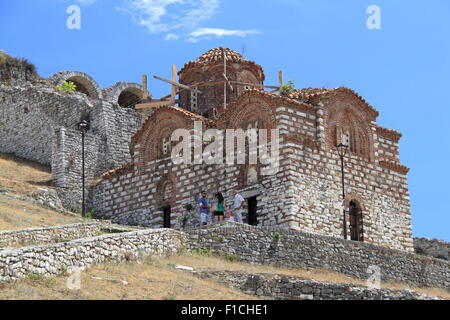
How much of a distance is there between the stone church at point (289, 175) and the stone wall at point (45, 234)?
655cm

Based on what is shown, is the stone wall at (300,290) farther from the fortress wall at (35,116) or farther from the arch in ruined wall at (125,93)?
the arch in ruined wall at (125,93)

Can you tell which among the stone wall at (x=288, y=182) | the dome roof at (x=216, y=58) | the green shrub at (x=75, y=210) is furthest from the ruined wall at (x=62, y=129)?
the dome roof at (x=216, y=58)

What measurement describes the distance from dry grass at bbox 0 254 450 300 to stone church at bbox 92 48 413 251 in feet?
22.7

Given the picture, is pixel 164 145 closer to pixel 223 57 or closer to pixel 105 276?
pixel 223 57

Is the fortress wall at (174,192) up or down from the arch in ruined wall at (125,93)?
down

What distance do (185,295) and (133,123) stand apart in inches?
952

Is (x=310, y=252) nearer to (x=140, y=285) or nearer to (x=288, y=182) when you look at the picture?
(x=288, y=182)

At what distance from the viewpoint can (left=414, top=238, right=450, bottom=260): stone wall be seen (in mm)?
37625

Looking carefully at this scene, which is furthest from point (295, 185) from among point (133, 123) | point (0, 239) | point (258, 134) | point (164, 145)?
point (133, 123)

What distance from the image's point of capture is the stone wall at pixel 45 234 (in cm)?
2248

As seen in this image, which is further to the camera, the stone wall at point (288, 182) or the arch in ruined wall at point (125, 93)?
the arch in ruined wall at point (125, 93)

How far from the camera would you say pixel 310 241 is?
2661 cm

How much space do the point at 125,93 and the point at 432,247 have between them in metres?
19.7

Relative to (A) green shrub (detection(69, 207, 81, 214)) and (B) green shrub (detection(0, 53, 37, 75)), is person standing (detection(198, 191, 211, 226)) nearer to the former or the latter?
(A) green shrub (detection(69, 207, 81, 214))
